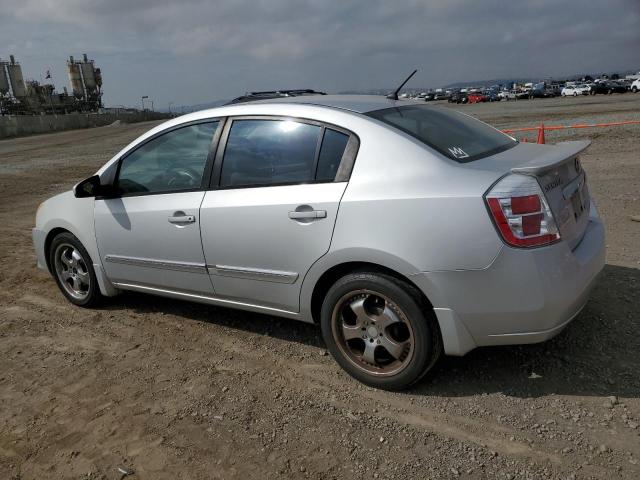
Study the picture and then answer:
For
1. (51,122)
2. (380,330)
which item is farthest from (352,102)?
(51,122)

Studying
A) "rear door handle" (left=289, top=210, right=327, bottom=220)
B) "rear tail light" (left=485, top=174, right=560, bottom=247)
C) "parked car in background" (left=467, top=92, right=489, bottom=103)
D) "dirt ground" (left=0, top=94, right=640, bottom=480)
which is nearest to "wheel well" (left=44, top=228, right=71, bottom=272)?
"dirt ground" (left=0, top=94, right=640, bottom=480)

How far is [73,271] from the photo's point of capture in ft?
15.8

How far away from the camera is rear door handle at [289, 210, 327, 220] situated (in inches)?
123

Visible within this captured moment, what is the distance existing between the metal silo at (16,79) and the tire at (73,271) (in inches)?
3034

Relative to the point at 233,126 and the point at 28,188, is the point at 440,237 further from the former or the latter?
the point at 28,188

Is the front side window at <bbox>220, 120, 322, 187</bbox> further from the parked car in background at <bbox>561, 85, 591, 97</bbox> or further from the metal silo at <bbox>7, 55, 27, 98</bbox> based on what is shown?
the metal silo at <bbox>7, 55, 27, 98</bbox>

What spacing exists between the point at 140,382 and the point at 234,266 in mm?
962

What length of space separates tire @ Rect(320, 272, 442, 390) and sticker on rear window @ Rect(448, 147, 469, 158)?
806 mm

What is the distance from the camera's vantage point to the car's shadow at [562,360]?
3125 mm

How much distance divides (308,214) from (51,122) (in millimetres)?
53443

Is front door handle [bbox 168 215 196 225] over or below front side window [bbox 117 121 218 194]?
below

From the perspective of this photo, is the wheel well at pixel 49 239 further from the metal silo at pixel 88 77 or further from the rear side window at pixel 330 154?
the metal silo at pixel 88 77

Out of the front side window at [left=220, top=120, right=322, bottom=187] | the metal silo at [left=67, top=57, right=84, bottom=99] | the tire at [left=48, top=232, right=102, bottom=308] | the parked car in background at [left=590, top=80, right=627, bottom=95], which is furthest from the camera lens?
the metal silo at [left=67, top=57, right=84, bottom=99]

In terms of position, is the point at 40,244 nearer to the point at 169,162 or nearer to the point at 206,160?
the point at 169,162
